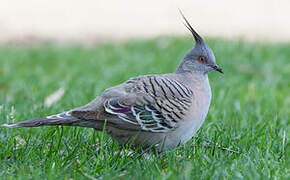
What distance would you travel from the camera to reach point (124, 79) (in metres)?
6.84

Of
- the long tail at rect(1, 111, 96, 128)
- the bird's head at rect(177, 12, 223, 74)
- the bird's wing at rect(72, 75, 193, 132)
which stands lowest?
the long tail at rect(1, 111, 96, 128)

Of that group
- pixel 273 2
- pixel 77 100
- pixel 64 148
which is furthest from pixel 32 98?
pixel 273 2

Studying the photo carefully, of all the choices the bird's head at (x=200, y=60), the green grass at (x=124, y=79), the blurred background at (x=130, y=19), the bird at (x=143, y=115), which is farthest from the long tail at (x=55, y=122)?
the blurred background at (x=130, y=19)

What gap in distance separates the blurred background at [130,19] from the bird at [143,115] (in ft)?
22.9

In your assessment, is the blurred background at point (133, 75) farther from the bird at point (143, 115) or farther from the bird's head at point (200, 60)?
the bird's head at point (200, 60)

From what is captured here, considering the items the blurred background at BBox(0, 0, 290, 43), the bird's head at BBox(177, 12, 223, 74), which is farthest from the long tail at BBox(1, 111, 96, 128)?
the blurred background at BBox(0, 0, 290, 43)

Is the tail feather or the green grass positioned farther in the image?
the tail feather

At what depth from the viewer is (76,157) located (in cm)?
352

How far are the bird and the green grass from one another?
0.14 m

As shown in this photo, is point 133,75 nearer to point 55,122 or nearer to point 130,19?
point 55,122

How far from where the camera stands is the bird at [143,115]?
362 cm

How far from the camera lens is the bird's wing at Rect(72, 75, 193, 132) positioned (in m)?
3.62

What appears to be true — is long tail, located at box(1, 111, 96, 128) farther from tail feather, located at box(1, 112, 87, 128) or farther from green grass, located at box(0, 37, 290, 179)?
green grass, located at box(0, 37, 290, 179)

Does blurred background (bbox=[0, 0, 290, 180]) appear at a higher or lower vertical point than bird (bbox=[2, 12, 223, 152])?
lower
